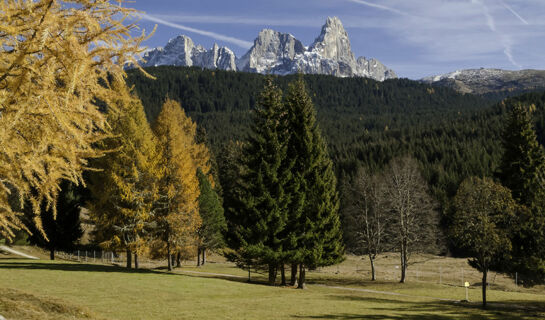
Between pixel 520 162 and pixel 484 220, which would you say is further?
pixel 520 162

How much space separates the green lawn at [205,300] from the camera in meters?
17.7

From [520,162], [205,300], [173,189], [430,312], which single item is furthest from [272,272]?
[520,162]

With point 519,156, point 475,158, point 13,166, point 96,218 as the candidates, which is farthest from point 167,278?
point 475,158

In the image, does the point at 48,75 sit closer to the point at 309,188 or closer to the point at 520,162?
the point at 309,188

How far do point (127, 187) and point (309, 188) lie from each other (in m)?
13.6

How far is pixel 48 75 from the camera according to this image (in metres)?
4.38

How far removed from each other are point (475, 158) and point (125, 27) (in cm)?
12484

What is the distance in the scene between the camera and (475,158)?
115 metres

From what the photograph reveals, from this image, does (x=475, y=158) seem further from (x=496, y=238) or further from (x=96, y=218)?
(x=96, y=218)

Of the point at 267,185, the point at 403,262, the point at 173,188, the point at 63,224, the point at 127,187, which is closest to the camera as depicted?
the point at 127,187

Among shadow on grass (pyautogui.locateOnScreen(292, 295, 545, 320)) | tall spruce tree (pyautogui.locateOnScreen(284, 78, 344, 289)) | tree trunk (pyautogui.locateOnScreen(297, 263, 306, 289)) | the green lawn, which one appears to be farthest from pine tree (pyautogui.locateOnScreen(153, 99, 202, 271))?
shadow on grass (pyautogui.locateOnScreen(292, 295, 545, 320))

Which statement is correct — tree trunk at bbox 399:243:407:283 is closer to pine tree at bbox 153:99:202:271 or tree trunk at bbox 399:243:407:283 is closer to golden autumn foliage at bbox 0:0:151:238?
pine tree at bbox 153:99:202:271

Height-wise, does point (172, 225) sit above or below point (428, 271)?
above

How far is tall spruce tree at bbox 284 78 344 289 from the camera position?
31.3 metres
